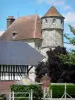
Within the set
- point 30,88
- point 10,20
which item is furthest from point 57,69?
point 10,20

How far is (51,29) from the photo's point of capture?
77375 mm

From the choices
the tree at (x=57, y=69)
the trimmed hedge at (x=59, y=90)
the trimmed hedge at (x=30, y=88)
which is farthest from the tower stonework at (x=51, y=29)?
the trimmed hedge at (x=30, y=88)

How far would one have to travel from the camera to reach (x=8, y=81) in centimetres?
3975

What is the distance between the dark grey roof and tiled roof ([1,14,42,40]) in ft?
102

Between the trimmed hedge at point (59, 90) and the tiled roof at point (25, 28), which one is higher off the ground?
the tiled roof at point (25, 28)

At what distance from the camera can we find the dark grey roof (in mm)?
42656

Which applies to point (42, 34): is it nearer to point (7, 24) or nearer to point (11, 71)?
point (7, 24)

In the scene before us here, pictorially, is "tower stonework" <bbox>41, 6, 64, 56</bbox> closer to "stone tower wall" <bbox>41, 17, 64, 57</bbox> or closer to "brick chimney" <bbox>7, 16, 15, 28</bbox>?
"stone tower wall" <bbox>41, 17, 64, 57</bbox>

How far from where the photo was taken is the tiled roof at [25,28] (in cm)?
7806

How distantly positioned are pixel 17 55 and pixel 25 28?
3550 cm

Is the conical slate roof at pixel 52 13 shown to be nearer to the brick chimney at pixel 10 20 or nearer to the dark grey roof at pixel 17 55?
the brick chimney at pixel 10 20

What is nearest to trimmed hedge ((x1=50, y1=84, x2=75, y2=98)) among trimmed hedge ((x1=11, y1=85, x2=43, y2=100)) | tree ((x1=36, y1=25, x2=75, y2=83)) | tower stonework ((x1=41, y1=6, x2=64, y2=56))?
tree ((x1=36, y1=25, x2=75, y2=83))

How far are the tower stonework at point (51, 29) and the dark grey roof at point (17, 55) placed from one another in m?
30.7

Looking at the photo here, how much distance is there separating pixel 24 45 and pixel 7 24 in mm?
39284
